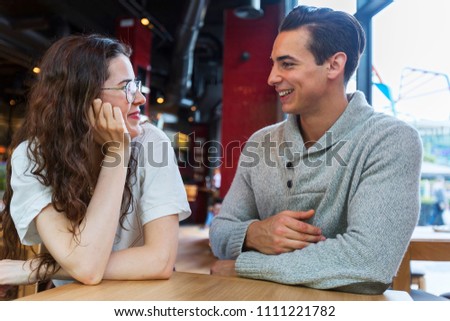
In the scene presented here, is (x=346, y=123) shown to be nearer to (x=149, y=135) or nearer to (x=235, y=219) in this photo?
(x=235, y=219)

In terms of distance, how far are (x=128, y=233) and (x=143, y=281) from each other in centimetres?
23

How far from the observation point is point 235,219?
110 centimetres

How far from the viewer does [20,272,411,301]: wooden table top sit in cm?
69

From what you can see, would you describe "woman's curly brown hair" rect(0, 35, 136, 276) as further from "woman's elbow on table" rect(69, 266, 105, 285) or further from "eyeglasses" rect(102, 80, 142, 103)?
"woman's elbow on table" rect(69, 266, 105, 285)

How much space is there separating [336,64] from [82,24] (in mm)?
5692

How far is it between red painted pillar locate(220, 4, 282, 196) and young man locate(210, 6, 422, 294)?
215 cm

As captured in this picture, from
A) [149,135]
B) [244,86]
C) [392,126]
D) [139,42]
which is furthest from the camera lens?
[139,42]

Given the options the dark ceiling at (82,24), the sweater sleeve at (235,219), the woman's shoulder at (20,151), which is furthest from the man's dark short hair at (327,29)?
the dark ceiling at (82,24)

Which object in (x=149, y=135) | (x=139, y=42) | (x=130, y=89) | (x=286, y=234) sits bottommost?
(x=286, y=234)

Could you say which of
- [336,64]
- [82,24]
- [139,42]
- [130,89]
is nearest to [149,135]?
[130,89]

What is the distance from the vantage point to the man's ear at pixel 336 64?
110cm

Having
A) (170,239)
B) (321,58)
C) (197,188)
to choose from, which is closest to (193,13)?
(321,58)

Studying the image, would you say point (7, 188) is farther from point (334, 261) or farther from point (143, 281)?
point (334, 261)

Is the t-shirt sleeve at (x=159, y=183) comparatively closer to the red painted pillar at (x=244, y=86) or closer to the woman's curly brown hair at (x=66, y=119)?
the woman's curly brown hair at (x=66, y=119)
